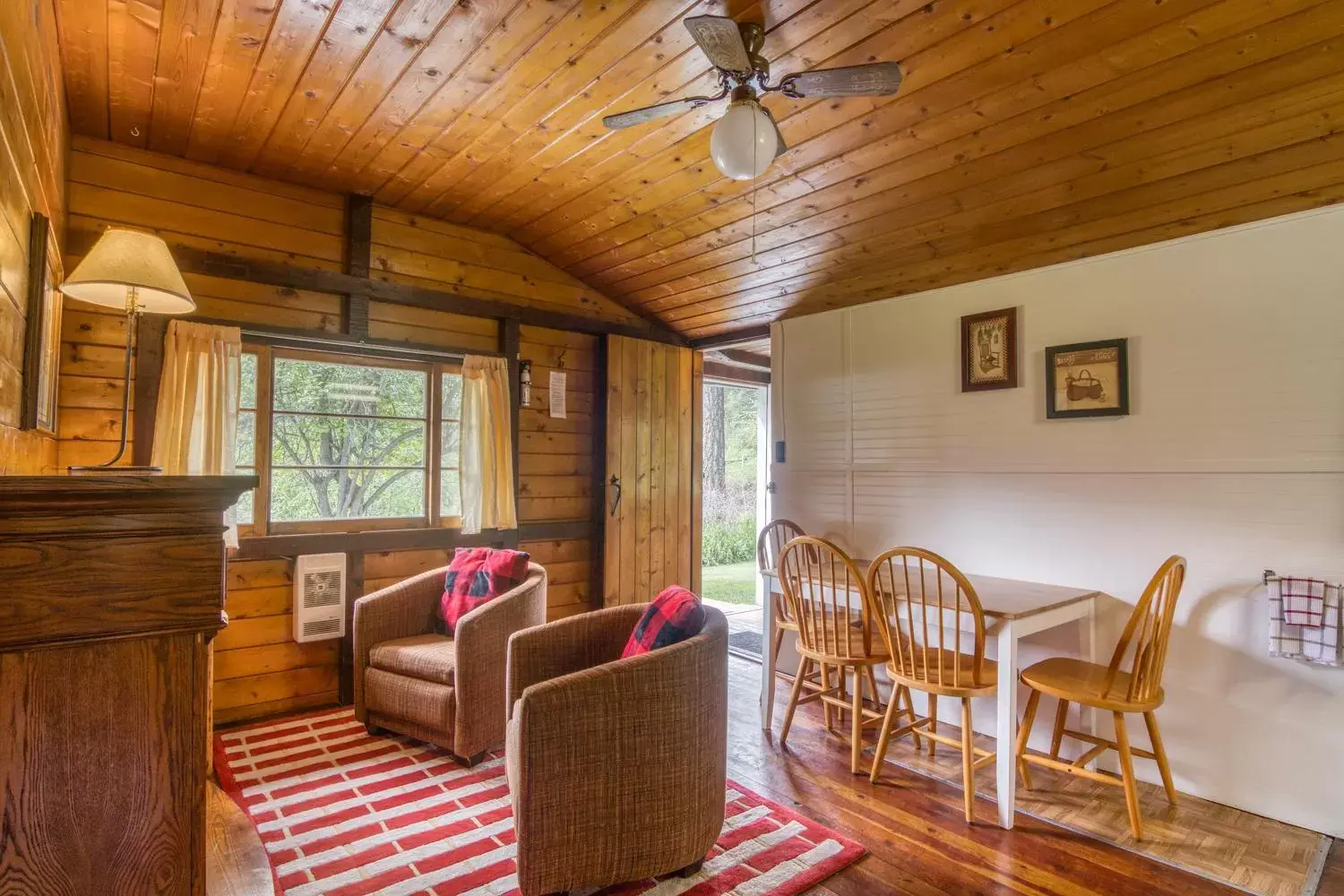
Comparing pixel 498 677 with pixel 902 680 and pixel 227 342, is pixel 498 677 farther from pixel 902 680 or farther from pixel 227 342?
pixel 227 342

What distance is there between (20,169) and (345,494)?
2.23m

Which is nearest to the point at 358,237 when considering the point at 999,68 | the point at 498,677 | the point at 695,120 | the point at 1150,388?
the point at 695,120

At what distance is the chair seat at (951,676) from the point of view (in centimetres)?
256

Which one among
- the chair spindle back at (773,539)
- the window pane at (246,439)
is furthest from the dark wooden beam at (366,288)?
the chair spindle back at (773,539)

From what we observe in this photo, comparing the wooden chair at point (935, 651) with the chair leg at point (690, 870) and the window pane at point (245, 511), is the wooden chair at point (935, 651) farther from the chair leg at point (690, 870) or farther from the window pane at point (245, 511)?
the window pane at point (245, 511)

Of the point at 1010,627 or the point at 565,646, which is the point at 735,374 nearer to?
the point at 1010,627

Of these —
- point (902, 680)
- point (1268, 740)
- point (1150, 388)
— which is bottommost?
point (1268, 740)

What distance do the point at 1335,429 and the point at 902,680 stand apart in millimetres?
→ 1726

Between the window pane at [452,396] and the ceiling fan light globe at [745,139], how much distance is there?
2.35m

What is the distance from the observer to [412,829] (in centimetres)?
235

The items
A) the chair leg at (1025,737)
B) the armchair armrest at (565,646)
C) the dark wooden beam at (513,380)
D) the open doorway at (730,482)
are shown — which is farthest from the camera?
the open doorway at (730,482)

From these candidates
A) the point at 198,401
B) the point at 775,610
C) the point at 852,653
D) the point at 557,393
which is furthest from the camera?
the point at 557,393

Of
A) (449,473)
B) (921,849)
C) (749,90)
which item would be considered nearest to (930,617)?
(921,849)

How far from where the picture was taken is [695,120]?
276 centimetres
